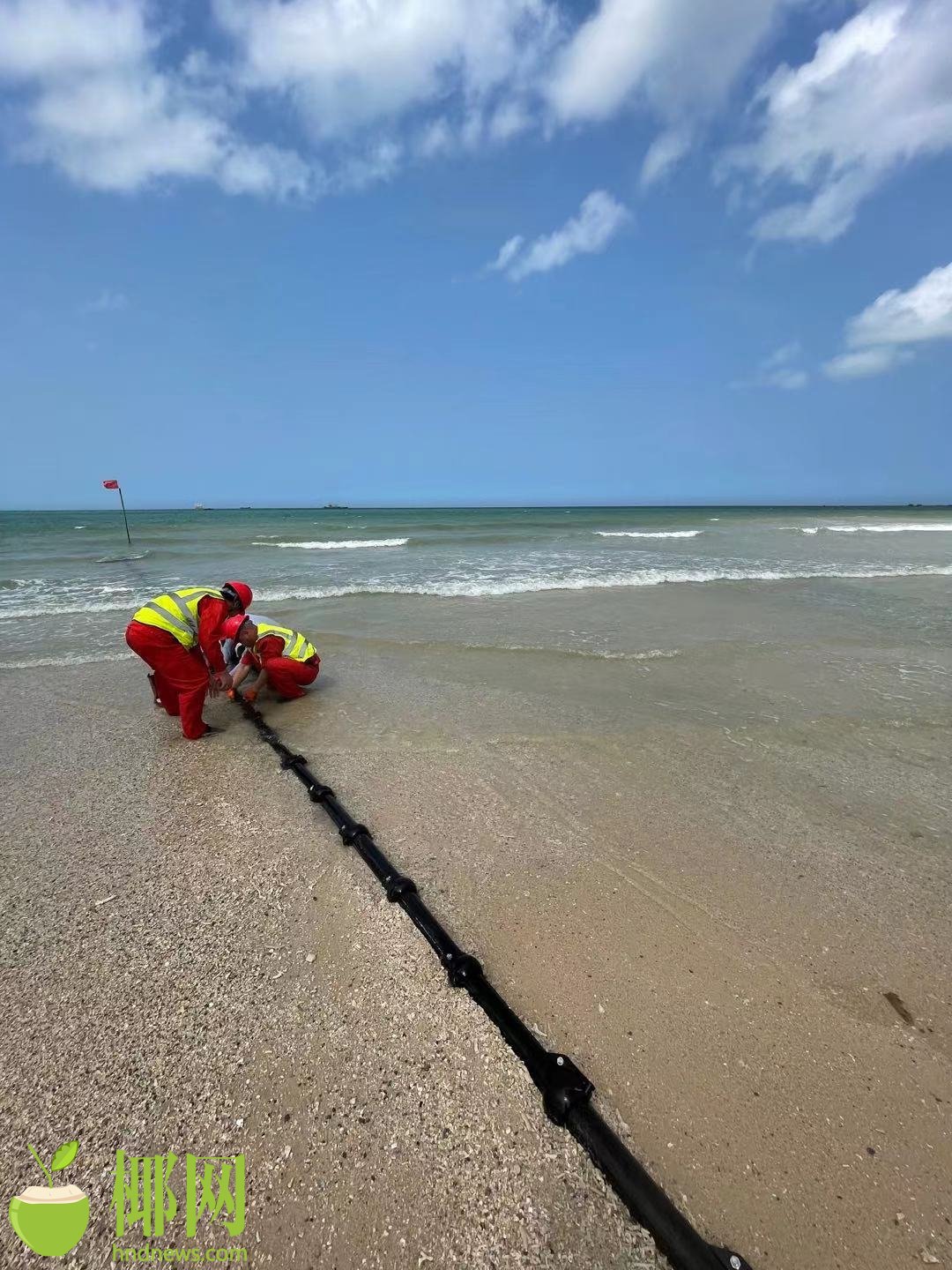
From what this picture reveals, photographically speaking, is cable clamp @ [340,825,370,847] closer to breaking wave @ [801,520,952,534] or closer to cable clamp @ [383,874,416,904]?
cable clamp @ [383,874,416,904]

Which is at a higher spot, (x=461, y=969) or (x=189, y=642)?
(x=189, y=642)

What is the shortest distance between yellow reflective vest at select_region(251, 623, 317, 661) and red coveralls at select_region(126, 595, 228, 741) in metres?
0.70

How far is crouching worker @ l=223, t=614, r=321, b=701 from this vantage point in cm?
528

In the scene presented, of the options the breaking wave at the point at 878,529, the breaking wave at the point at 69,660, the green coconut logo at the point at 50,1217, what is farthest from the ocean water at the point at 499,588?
the breaking wave at the point at 878,529

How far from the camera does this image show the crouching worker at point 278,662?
17.3 ft

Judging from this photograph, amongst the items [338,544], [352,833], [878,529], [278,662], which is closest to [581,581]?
[278,662]

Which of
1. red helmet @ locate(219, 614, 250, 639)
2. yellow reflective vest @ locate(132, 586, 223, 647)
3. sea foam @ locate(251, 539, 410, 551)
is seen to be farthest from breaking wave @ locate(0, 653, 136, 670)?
sea foam @ locate(251, 539, 410, 551)

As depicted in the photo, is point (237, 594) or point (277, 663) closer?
point (237, 594)

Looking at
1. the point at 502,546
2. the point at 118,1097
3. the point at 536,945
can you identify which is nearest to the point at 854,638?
the point at 536,945

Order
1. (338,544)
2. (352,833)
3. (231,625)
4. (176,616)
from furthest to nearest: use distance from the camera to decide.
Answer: (338,544)
(231,625)
(176,616)
(352,833)

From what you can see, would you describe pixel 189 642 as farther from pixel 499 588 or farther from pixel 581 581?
pixel 581 581

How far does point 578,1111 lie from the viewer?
1620 mm

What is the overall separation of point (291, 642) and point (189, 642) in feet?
3.62

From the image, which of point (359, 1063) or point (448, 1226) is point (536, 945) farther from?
point (448, 1226)
